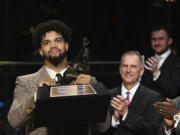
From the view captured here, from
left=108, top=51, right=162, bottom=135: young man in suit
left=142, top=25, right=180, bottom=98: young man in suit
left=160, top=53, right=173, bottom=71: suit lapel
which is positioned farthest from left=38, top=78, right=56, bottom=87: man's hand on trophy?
left=160, top=53, right=173, bottom=71: suit lapel

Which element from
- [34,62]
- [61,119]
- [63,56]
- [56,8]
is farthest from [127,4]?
[61,119]

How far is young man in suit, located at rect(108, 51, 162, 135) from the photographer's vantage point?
10.4ft

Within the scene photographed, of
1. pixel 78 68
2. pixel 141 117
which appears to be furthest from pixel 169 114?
pixel 78 68

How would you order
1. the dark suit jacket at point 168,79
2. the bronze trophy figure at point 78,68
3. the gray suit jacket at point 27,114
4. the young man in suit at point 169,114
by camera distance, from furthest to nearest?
the dark suit jacket at point 168,79
the young man in suit at point 169,114
the bronze trophy figure at point 78,68
the gray suit jacket at point 27,114

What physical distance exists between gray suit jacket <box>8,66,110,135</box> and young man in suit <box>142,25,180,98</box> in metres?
1.40

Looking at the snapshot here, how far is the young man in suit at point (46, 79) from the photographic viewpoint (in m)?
Answer: 2.49

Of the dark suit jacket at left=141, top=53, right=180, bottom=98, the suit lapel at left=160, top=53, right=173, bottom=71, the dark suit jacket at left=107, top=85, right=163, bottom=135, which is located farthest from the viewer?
the suit lapel at left=160, top=53, right=173, bottom=71

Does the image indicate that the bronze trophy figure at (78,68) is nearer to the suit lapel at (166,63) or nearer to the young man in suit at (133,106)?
the young man in suit at (133,106)

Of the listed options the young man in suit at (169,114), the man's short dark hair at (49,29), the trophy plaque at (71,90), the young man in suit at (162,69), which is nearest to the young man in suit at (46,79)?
the man's short dark hair at (49,29)

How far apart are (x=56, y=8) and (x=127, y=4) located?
94cm

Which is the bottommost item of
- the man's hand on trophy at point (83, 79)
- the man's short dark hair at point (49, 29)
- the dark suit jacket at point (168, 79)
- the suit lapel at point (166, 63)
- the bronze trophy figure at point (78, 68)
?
the dark suit jacket at point (168, 79)

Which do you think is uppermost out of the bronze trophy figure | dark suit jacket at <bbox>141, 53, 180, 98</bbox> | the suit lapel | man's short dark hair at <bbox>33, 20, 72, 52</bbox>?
man's short dark hair at <bbox>33, 20, 72, 52</bbox>

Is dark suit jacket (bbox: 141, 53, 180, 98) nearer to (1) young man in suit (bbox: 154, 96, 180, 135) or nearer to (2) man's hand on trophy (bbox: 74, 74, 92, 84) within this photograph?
(1) young man in suit (bbox: 154, 96, 180, 135)

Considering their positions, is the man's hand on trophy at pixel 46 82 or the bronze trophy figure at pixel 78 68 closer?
the man's hand on trophy at pixel 46 82
